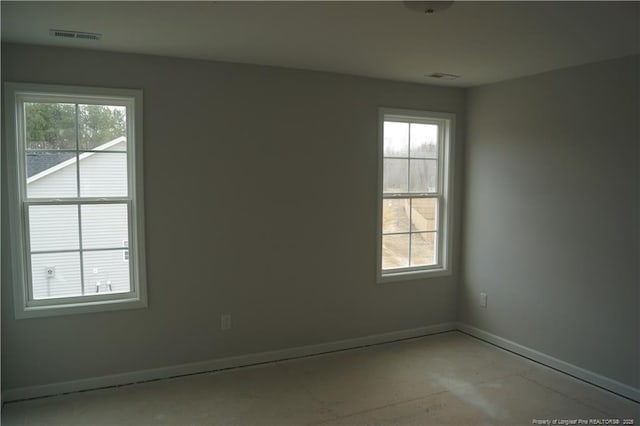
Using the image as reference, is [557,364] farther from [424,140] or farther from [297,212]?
[297,212]

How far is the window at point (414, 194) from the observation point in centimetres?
446

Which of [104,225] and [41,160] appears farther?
[104,225]

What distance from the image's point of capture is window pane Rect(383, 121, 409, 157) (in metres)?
4.44

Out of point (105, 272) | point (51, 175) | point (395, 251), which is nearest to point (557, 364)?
point (395, 251)

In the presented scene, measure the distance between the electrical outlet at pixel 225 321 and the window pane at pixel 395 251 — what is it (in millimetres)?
1590

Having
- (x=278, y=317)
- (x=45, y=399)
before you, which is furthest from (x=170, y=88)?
(x=45, y=399)

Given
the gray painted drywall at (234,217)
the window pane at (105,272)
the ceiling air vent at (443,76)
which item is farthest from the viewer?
the ceiling air vent at (443,76)

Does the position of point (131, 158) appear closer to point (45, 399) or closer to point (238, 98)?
point (238, 98)

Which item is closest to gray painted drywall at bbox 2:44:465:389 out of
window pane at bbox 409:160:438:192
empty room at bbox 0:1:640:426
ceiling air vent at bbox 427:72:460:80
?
empty room at bbox 0:1:640:426

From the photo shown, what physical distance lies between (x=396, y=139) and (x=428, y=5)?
7.44ft

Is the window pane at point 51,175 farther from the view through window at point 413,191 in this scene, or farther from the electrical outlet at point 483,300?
the electrical outlet at point 483,300

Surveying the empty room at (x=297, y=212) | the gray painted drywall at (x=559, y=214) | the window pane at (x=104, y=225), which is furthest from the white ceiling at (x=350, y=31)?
the window pane at (x=104, y=225)

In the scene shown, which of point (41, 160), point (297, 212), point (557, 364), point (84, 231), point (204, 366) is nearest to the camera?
point (41, 160)

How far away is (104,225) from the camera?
11.3 feet
